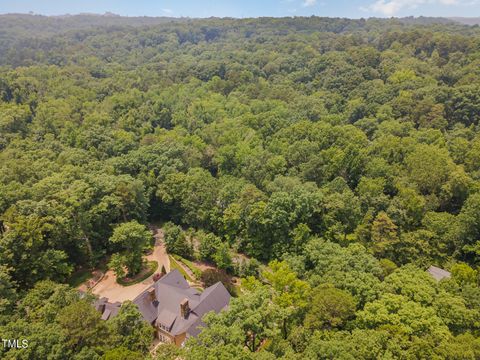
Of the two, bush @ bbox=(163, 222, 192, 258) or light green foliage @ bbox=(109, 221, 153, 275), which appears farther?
bush @ bbox=(163, 222, 192, 258)

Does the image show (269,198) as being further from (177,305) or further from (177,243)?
(177,305)

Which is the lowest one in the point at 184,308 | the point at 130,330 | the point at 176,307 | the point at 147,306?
the point at 147,306

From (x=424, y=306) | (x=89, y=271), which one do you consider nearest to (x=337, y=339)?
(x=424, y=306)

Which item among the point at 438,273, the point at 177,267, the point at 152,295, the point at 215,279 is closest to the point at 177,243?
the point at 177,267

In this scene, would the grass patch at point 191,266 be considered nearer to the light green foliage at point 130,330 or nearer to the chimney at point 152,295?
the chimney at point 152,295

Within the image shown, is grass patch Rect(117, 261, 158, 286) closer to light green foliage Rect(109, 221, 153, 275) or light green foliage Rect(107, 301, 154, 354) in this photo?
light green foliage Rect(109, 221, 153, 275)

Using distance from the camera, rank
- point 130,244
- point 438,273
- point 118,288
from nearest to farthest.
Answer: point 438,273 < point 118,288 < point 130,244

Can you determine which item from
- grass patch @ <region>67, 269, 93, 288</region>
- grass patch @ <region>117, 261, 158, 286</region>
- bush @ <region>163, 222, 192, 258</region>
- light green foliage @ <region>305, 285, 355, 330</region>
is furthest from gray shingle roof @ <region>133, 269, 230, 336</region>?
grass patch @ <region>67, 269, 93, 288</region>
